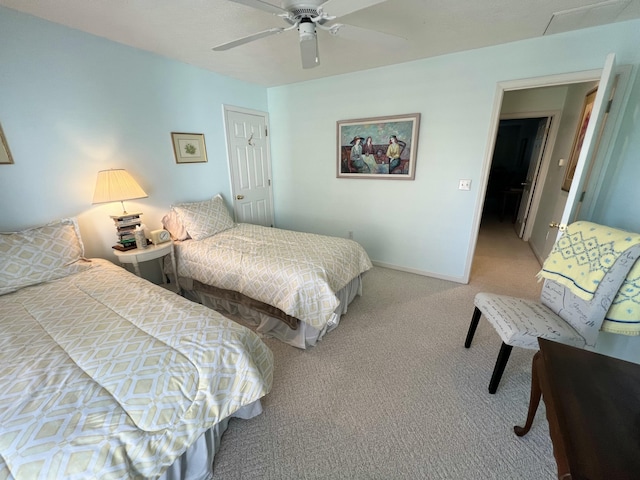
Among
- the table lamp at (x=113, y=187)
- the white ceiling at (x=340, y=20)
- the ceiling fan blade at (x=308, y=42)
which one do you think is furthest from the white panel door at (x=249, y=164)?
the ceiling fan blade at (x=308, y=42)

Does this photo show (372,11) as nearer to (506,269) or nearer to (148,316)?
(148,316)

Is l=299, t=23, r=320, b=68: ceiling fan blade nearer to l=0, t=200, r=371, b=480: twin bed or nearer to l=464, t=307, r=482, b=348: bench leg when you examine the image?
l=0, t=200, r=371, b=480: twin bed

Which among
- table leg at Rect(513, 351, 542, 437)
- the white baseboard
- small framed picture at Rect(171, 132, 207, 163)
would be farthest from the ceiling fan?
the white baseboard

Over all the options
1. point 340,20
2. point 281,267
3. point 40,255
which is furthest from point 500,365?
point 40,255

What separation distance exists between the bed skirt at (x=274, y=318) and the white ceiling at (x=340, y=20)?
79.7 inches

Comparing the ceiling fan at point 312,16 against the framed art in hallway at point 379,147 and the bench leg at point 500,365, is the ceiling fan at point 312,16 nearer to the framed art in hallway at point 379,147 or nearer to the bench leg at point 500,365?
the framed art in hallway at point 379,147

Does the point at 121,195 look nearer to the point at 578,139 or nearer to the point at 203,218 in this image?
the point at 203,218

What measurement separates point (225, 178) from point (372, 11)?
7.85ft

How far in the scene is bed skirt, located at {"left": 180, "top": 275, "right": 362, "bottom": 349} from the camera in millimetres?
2023

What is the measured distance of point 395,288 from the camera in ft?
9.59

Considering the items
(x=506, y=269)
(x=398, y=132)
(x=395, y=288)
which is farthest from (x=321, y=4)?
(x=506, y=269)

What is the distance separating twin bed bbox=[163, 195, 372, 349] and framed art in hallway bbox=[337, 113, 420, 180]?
1.22 m

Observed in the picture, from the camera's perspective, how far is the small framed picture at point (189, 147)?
2.78 meters

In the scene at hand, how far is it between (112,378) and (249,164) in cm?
313
